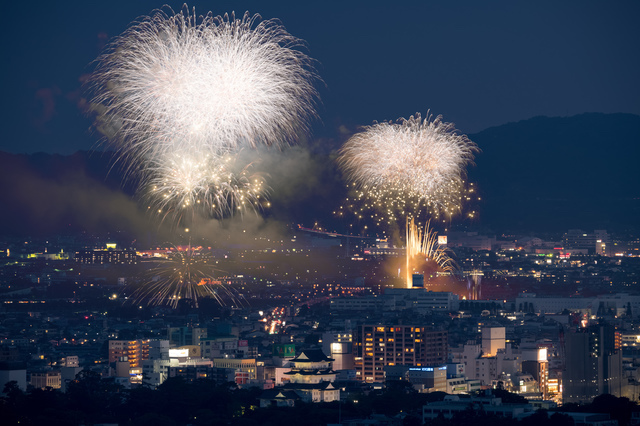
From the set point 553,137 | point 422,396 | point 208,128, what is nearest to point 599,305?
point 422,396

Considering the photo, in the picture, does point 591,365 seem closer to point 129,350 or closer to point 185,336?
point 129,350

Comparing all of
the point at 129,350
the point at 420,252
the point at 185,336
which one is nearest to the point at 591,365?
the point at 129,350

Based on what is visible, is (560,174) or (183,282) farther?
(560,174)

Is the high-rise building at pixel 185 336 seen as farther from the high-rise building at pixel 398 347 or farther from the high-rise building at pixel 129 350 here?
the high-rise building at pixel 398 347

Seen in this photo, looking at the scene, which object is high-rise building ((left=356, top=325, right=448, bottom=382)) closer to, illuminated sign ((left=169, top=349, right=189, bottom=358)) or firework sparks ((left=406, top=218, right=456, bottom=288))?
illuminated sign ((left=169, top=349, right=189, bottom=358))

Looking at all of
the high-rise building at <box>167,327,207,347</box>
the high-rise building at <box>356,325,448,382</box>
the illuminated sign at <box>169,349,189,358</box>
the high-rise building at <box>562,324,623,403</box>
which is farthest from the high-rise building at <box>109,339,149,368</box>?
the high-rise building at <box>562,324,623,403</box>

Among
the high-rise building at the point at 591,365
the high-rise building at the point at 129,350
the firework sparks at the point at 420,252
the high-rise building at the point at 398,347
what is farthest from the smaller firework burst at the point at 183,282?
the high-rise building at the point at 591,365
